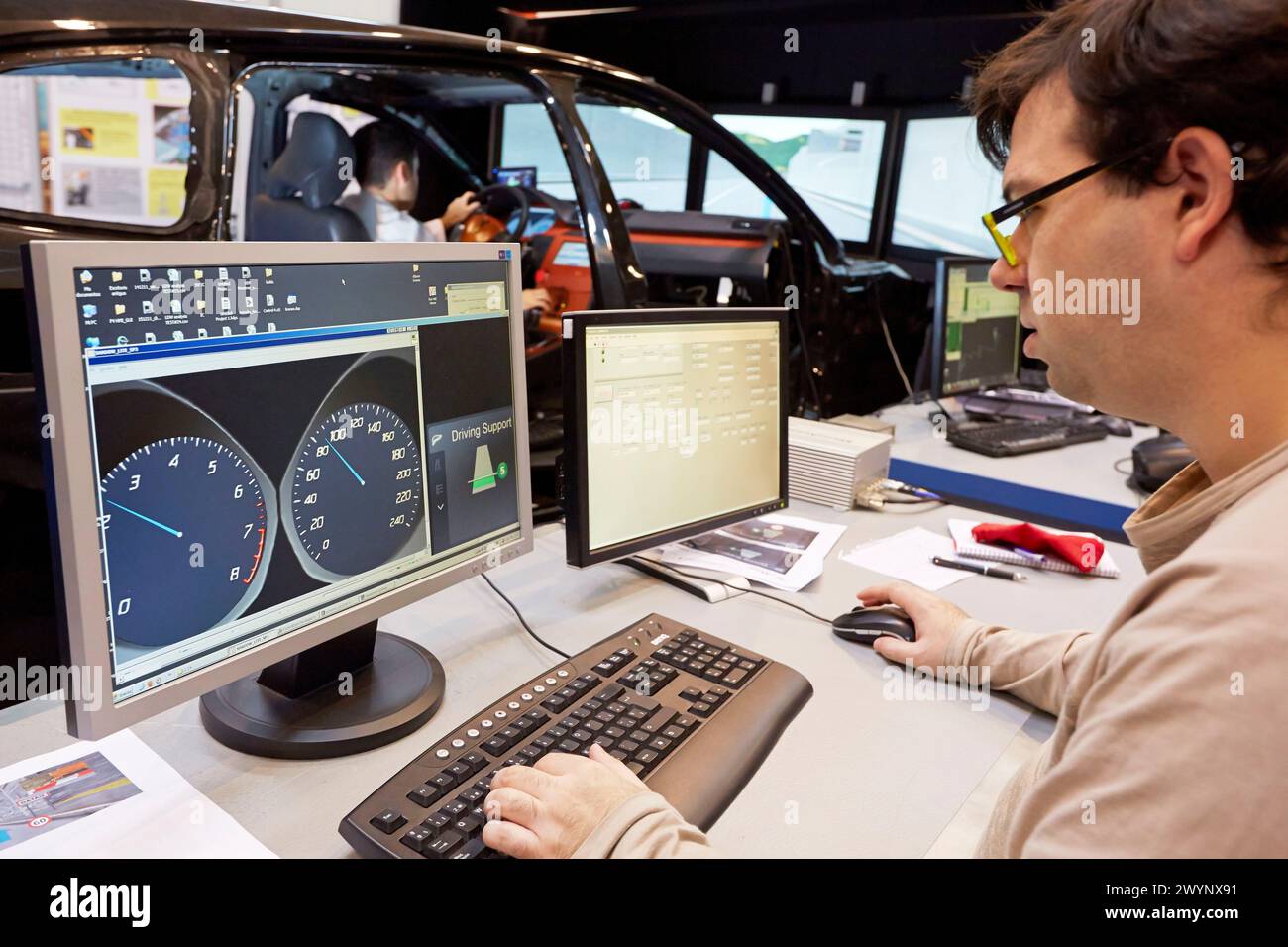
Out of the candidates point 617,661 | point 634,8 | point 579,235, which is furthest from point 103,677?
point 634,8

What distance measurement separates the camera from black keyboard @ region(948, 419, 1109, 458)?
8.45 ft

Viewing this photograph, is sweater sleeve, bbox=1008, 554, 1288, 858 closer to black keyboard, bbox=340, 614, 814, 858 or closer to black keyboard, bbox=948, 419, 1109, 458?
black keyboard, bbox=340, 614, 814, 858

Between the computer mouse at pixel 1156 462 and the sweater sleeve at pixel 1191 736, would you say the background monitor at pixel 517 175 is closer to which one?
the computer mouse at pixel 1156 462

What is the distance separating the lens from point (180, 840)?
82 centimetres

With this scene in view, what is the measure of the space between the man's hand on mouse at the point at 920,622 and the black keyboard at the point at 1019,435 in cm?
129

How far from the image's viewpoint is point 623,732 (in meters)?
1.01

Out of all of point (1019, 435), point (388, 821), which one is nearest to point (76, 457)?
point (388, 821)

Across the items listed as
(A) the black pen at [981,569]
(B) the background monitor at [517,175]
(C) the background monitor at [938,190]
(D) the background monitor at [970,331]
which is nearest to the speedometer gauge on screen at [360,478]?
(A) the black pen at [981,569]

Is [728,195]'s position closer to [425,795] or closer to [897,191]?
[897,191]

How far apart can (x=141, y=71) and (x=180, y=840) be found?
49.3 inches

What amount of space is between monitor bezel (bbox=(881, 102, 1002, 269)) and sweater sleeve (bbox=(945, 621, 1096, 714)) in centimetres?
352

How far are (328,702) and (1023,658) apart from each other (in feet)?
2.87

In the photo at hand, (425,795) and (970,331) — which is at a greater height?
(970,331)
